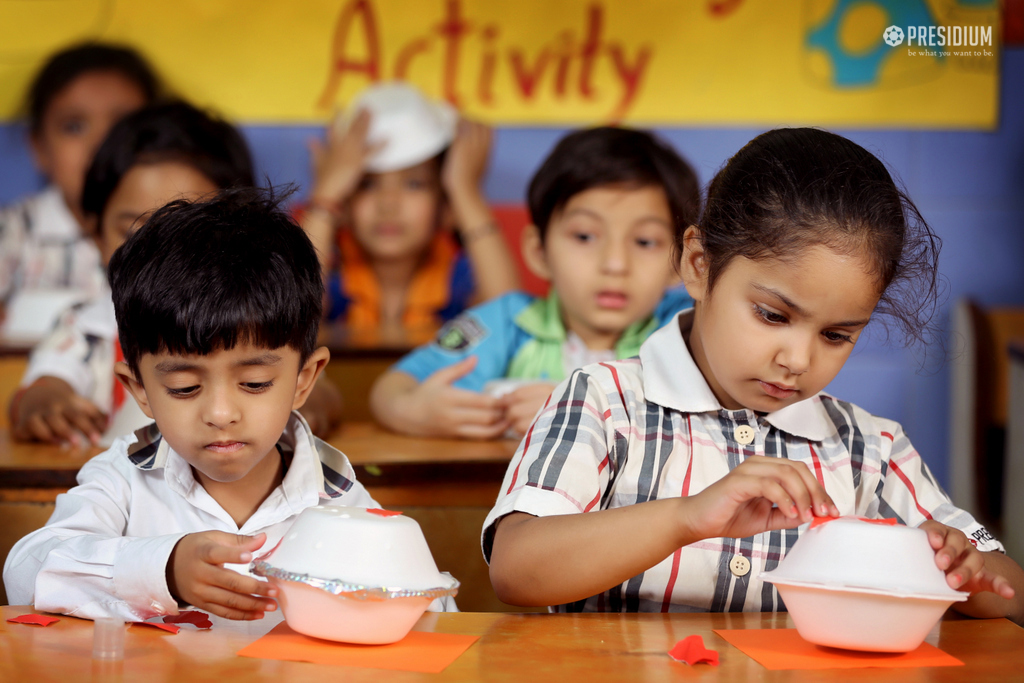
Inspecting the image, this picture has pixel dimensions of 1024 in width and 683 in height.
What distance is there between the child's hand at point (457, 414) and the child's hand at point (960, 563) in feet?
2.88

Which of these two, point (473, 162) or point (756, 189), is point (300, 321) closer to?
point (756, 189)

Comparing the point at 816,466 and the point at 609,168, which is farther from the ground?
the point at 609,168

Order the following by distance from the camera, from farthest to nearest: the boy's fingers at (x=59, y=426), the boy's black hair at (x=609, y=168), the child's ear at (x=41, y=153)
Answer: the child's ear at (x=41, y=153) < the boy's black hair at (x=609, y=168) < the boy's fingers at (x=59, y=426)

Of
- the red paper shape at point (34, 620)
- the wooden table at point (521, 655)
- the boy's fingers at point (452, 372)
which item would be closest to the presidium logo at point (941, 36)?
Answer: the boy's fingers at point (452, 372)

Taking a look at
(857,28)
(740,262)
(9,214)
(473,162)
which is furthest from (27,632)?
(857,28)

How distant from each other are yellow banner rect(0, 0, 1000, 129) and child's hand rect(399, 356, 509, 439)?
1.73 m

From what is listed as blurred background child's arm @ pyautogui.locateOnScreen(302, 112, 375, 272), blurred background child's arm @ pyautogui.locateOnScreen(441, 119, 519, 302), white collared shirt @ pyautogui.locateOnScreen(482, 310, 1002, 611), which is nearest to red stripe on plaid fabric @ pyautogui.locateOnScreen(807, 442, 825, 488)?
white collared shirt @ pyautogui.locateOnScreen(482, 310, 1002, 611)

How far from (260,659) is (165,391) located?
1.16ft

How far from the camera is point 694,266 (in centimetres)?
113

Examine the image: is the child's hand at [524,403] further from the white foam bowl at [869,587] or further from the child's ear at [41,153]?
the child's ear at [41,153]

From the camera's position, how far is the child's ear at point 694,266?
1103 millimetres

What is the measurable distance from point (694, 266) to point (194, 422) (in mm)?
569

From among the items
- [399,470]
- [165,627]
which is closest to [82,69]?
[399,470]

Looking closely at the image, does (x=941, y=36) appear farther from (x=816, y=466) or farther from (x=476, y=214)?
(x=816, y=466)
